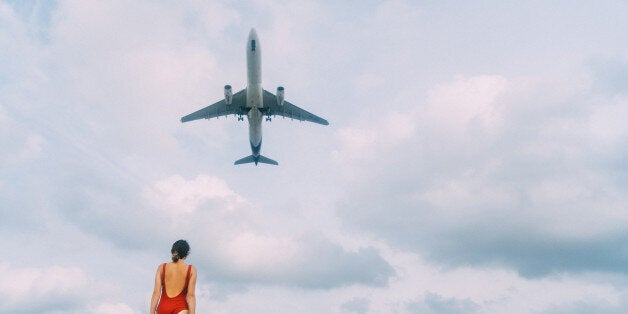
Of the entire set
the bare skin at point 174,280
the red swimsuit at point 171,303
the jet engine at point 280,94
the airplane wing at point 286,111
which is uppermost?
the airplane wing at point 286,111

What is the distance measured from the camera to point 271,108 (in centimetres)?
6391

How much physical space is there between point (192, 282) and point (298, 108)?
185 ft

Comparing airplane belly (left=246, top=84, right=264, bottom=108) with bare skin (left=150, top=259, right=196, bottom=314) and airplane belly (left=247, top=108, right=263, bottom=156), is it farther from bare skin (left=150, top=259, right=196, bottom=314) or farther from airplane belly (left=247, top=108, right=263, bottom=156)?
bare skin (left=150, top=259, right=196, bottom=314)

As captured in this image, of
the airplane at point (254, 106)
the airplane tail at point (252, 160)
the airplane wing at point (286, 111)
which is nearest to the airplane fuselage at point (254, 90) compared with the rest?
the airplane at point (254, 106)

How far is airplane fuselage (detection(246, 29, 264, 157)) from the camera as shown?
53.5 m

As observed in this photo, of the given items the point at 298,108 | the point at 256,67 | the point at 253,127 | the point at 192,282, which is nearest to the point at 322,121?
the point at 298,108

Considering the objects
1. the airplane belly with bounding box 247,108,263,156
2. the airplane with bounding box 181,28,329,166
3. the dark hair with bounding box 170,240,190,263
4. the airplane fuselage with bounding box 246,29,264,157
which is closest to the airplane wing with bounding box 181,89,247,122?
the airplane with bounding box 181,28,329,166

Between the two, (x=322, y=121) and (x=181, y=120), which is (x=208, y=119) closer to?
(x=181, y=120)

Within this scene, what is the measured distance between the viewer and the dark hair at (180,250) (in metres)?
9.37

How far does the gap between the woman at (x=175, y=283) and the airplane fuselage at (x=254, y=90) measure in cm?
4583

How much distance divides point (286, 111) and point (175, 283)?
56861 mm

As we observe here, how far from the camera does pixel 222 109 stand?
217 feet

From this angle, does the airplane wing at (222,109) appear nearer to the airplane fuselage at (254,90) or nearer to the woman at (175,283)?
the airplane fuselage at (254,90)

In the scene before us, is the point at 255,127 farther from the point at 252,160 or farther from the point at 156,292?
the point at 156,292
